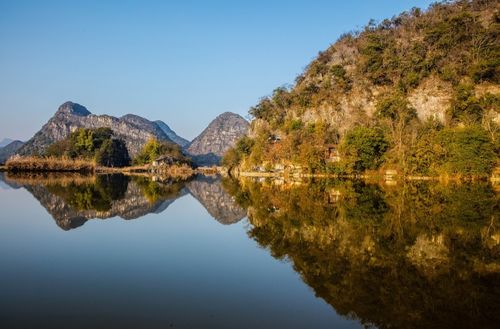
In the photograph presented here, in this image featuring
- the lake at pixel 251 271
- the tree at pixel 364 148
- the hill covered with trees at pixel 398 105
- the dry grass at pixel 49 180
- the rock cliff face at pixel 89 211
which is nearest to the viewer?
the lake at pixel 251 271

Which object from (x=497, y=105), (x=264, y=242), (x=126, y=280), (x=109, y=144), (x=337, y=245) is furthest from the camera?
(x=109, y=144)

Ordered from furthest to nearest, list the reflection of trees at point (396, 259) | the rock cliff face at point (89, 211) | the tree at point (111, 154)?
the tree at point (111, 154), the rock cliff face at point (89, 211), the reflection of trees at point (396, 259)

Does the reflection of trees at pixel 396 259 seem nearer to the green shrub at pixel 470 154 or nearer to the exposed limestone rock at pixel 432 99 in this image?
the green shrub at pixel 470 154

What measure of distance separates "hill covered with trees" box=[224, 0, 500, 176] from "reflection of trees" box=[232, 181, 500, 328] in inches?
1532

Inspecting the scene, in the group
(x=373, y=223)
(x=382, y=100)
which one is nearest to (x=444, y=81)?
(x=382, y=100)

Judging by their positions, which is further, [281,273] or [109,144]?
[109,144]

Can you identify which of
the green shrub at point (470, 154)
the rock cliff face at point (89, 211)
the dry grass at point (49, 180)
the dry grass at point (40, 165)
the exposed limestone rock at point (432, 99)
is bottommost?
the rock cliff face at point (89, 211)

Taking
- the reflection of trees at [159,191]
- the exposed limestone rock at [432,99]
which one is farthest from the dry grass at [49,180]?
the exposed limestone rock at [432,99]

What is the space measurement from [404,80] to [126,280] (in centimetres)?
8023

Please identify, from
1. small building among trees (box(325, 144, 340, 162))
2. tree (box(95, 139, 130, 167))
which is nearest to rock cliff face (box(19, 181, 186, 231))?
small building among trees (box(325, 144, 340, 162))

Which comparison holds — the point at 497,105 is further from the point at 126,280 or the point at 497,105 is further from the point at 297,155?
the point at 126,280

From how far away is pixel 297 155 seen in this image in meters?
67.8

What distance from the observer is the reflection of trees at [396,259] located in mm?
7527

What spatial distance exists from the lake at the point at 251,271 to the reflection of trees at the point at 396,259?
39 millimetres
